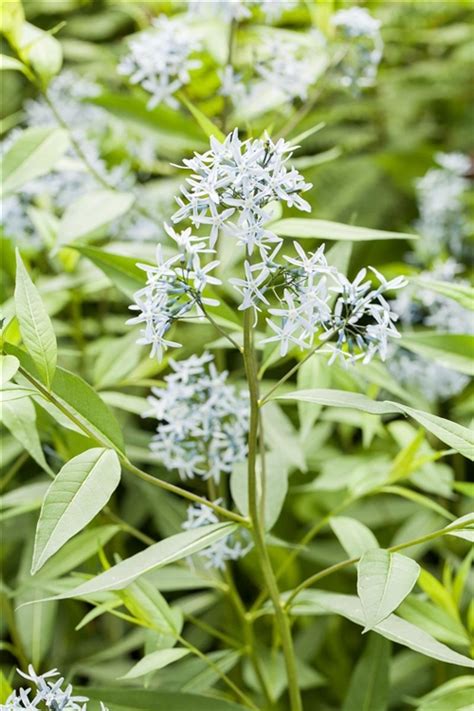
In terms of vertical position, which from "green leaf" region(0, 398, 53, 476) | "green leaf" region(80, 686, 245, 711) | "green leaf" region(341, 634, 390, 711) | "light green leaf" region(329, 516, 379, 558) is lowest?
"green leaf" region(341, 634, 390, 711)

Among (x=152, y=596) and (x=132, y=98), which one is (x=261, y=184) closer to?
(x=152, y=596)

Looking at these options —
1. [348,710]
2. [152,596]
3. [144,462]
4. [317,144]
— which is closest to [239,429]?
[152,596]

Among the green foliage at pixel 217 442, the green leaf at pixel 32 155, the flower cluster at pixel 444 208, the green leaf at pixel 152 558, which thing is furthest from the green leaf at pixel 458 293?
the flower cluster at pixel 444 208

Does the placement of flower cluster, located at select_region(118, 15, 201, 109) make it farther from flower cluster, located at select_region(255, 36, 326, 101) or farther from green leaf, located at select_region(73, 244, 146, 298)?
green leaf, located at select_region(73, 244, 146, 298)

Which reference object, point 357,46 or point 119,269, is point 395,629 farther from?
point 357,46

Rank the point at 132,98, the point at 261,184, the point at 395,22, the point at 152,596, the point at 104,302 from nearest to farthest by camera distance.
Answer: the point at 261,184
the point at 152,596
the point at 132,98
the point at 104,302
the point at 395,22

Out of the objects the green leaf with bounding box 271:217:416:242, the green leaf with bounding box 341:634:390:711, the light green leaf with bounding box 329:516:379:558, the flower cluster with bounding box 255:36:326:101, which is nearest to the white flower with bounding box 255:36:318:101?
the flower cluster with bounding box 255:36:326:101
